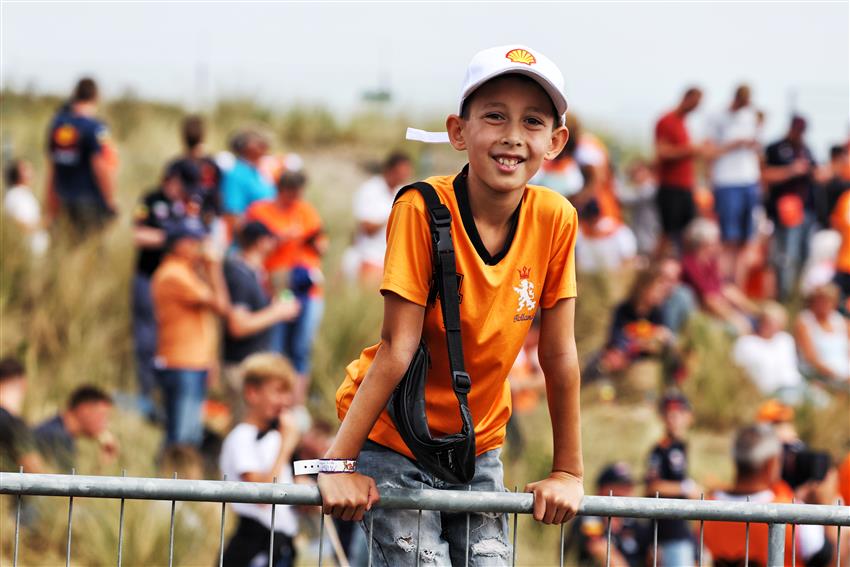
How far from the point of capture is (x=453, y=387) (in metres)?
3.54

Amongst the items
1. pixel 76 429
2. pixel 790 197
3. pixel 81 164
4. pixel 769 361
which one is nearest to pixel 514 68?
pixel 76 429

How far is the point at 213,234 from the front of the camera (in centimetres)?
1056

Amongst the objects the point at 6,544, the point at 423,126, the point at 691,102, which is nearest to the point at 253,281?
the point at 6,544

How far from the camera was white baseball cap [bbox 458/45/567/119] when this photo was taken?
11.8ft

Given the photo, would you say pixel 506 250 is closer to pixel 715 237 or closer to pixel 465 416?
pixel 465 416

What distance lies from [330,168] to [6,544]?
992 centimetres

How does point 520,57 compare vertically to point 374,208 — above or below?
above

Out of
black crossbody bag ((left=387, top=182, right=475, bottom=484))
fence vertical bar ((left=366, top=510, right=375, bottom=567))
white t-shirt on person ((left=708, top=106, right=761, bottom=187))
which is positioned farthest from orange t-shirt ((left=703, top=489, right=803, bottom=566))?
white t-shirt on person ((left=708, top=106, right=761, bottom=187))

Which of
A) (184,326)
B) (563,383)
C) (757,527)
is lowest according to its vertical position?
(757,527)

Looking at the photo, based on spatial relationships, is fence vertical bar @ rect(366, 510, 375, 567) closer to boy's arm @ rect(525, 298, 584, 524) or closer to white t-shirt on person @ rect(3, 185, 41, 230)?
boy's arm @ rect(525, 298, 584, 524)

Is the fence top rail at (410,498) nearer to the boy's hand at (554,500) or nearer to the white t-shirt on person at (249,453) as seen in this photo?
the boy's hand at (554,500)

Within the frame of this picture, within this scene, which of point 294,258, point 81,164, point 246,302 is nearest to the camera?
point 246,302

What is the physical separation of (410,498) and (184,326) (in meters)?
6.04

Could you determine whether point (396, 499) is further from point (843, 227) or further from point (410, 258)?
point (843, 227)
